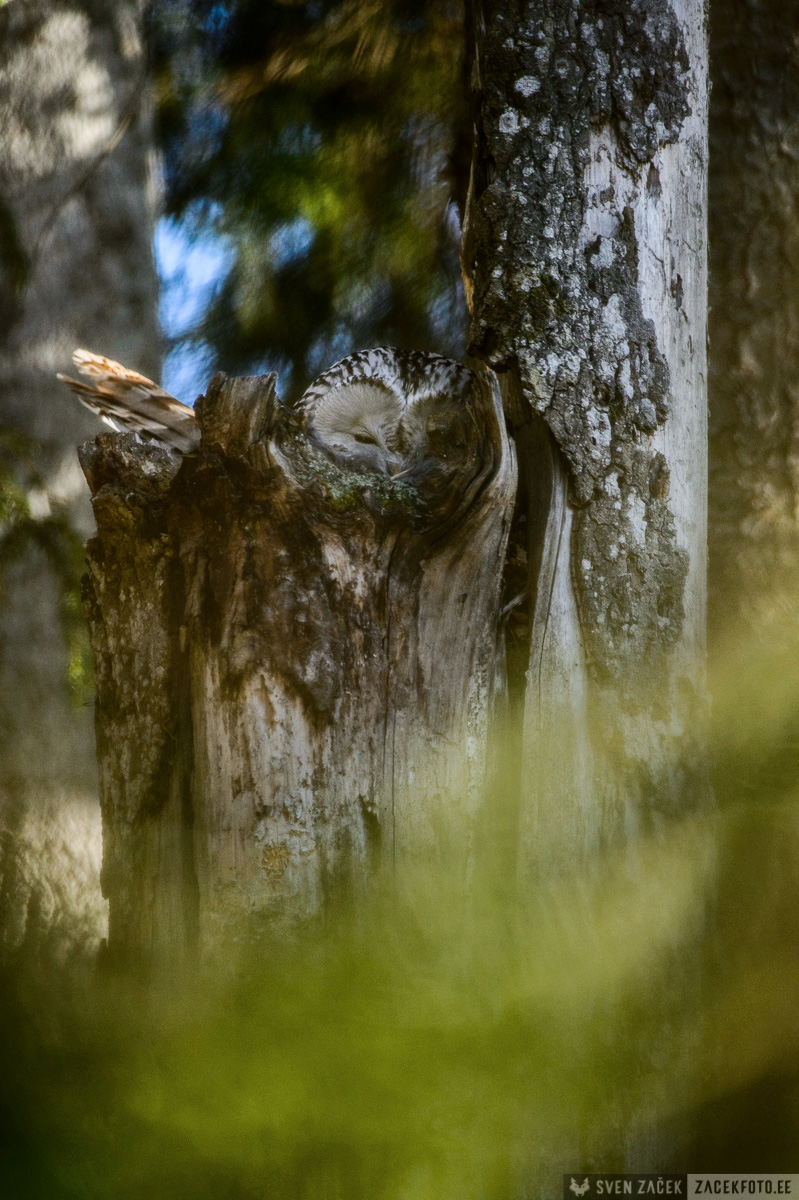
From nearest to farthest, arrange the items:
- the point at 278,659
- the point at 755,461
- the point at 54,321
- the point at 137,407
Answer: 1. the point at 278,659
2. the point at 137,407
3. the point at 755,461
4. the point at 54,321

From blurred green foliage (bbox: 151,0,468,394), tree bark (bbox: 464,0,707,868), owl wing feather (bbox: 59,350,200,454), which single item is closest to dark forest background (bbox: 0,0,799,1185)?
tree bark (bbox: 464,0,707,868)

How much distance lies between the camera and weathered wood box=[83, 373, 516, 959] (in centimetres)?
62

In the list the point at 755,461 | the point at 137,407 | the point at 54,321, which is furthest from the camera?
the point at 54,321

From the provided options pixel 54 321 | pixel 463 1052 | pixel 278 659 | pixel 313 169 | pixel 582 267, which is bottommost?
pixel 463 1052

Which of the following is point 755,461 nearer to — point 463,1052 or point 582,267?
point 582,267

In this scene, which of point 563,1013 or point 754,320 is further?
point 754,320

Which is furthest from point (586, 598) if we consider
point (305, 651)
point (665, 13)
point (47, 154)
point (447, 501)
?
point (47, 154)

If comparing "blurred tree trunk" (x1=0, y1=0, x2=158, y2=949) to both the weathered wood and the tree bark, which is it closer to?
the weathered wood

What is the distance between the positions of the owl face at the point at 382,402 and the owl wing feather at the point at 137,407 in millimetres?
138

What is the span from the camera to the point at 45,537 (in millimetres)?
1688

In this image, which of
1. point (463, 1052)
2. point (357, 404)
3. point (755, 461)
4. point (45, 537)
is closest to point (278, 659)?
point (357, 404)

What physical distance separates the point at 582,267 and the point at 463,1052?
742mm

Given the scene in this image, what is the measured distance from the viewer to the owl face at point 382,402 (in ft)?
2.23

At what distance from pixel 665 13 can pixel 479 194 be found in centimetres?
27
